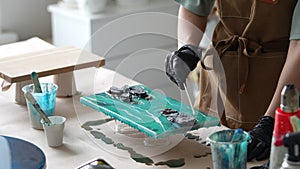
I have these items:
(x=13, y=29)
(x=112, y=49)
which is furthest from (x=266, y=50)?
(x=13, y=29)

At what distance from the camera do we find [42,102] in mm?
1667

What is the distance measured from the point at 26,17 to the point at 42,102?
177 centimetres

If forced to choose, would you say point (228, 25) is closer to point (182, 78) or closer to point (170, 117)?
point (182, 78)

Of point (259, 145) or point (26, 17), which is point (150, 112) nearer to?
point (259, 145)

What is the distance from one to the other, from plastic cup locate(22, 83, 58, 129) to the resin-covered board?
10cm

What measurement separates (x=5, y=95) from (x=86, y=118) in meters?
0.37

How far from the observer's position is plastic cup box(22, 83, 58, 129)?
1.64 m

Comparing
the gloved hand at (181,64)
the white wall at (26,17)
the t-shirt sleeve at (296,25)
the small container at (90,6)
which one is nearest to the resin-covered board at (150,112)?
the gloved hand at (181,64)

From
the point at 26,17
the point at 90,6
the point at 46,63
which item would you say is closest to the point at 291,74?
the point at 46,63

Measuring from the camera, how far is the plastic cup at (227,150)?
1.23 metres

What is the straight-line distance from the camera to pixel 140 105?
62.3 inches

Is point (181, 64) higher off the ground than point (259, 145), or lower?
higher

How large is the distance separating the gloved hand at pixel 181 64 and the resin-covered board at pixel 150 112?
0.20 ft

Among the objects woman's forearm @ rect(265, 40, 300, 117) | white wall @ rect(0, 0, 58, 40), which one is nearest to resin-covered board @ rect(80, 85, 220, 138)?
woman's forearm @ rect(265, 40, 300, 117)
